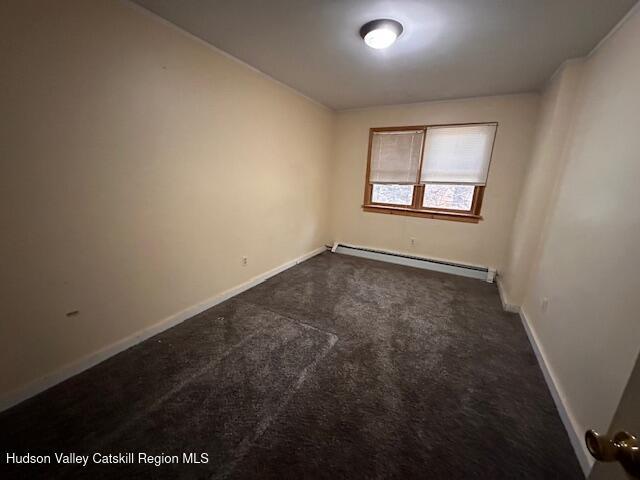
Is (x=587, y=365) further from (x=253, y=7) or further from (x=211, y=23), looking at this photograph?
(x=211, y=23)

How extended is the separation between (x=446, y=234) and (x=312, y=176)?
2.13 metres

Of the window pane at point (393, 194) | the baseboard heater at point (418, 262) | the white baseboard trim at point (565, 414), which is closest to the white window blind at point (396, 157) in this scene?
the window pane at point (393, 194)

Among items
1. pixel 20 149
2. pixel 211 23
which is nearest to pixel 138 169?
pixel 20 149

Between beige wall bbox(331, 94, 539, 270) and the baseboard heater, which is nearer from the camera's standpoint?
beige wall bbox(331, 94, 539, 270)

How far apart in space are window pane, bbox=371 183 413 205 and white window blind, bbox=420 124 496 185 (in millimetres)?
322

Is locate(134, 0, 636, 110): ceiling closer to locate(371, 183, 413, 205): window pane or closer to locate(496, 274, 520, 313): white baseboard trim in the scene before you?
locate(371, 183, 413, 205): window pane

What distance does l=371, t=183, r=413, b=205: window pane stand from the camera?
12.9 feet

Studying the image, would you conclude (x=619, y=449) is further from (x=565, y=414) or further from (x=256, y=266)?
(x=256, y=266)

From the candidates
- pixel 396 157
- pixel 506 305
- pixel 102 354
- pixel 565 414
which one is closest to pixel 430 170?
pixel 396 157

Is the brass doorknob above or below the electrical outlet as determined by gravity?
above

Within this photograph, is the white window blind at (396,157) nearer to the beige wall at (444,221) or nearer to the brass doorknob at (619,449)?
the beige wall at (444,221)

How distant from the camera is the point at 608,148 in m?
1.56

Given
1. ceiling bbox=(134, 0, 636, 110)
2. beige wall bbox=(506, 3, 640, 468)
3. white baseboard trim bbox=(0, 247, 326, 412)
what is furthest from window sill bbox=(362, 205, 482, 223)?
white baseboard trim bbox=(0, 247, 326, 412)

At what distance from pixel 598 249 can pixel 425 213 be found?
7.89 feet
